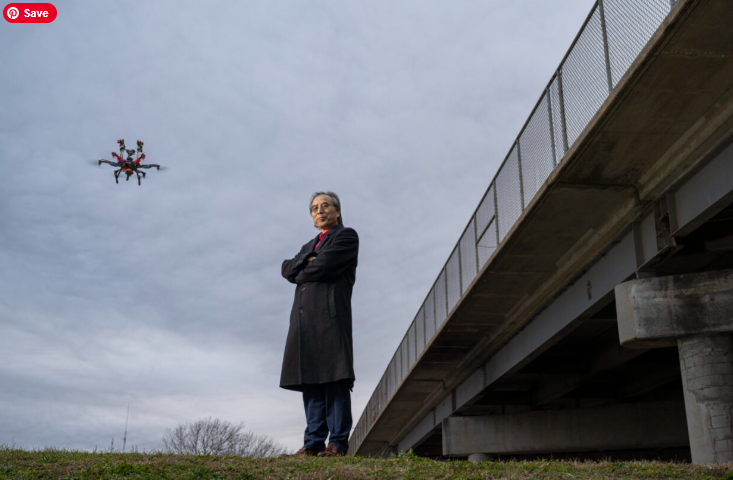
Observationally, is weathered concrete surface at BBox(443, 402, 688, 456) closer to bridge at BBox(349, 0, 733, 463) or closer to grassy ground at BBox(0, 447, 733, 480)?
bridge at BBox(349, 0, 733, 463)

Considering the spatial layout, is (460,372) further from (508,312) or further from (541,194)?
(541,194)

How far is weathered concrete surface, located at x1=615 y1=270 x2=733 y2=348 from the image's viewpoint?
1145 cm

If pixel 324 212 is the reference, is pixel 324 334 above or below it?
below

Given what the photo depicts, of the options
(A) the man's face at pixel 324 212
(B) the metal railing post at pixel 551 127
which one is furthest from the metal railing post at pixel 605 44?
(A) the man's face at pixel 324 212

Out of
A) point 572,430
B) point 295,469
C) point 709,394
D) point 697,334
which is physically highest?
point 697,334

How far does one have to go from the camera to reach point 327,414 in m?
8.20

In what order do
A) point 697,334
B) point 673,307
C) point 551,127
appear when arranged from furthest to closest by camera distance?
1. point 551,127
2. point 673,307
3. point 697,334

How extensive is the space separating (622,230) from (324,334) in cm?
673

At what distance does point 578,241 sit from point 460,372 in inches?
412

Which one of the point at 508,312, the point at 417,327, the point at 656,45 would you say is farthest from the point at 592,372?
the point at 656,45

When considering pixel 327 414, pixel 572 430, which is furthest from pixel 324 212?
pixel 572 430

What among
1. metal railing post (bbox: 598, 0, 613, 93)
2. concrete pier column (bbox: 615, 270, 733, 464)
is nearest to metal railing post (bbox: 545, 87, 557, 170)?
metal railing post (bbox: 598, 0, 613, 93)

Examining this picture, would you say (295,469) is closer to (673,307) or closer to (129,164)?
(673,307)

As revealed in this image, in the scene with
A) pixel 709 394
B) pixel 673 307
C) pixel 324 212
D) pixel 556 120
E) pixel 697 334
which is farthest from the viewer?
pixel 556 120
